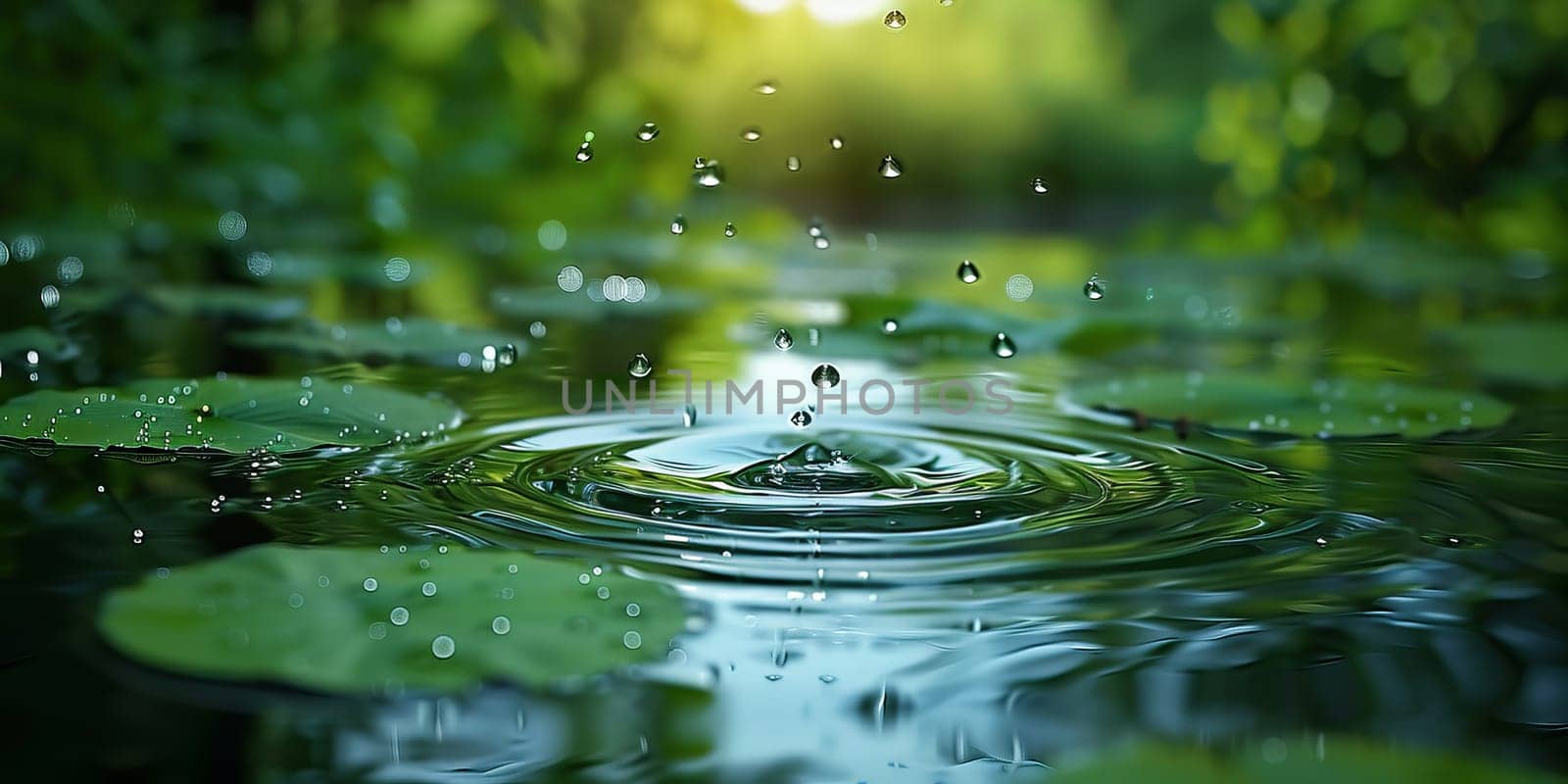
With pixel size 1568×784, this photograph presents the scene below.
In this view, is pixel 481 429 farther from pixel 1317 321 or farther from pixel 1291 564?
pixel 1317 321

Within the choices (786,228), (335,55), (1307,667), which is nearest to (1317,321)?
(1307,667)

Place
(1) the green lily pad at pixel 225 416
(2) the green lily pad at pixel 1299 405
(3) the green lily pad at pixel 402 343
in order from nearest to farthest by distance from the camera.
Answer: (1) the green lily pad at pixel 225 416, (2) the green lily pad at pixel 1299 405, (3) the green lily pad at pixel 402 343

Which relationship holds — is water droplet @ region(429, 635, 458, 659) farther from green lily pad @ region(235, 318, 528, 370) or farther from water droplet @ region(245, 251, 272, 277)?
water droplet @ region(245, 251, 272, 277)

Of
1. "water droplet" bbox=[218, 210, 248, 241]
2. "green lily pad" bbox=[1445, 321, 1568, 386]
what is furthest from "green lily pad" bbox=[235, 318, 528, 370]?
"water droplet" bbox=[218, 210, 248, 241]

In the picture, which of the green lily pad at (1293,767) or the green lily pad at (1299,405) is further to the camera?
the green lily pad at (1299,405)

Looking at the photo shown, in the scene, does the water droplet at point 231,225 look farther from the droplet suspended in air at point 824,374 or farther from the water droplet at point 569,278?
the droplet suspended in air at point 824,374

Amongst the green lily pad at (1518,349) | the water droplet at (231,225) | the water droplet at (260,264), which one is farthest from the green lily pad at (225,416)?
the water droplet at (231,225)

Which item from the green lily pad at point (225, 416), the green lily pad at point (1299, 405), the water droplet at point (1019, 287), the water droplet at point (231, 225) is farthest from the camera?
the water droplet at point (231, 225)
